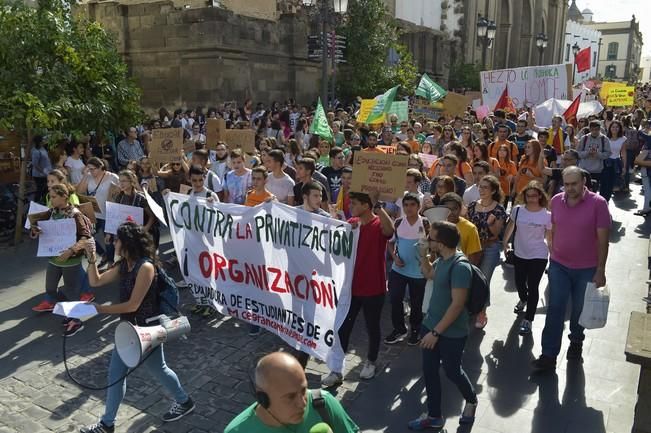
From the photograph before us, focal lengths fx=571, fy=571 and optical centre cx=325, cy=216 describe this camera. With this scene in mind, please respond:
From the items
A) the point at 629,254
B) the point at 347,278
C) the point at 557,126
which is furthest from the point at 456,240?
the point at 557,126

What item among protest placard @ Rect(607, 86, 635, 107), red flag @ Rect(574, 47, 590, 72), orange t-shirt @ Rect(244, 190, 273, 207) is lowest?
orange t-shirt @ Rect(244, 190, 273, 207)

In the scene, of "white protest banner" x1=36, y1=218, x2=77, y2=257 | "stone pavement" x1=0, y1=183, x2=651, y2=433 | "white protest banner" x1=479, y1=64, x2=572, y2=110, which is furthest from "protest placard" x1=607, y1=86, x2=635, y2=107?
"white protest banner" x1=36, y1=218, x2=77, y2=257

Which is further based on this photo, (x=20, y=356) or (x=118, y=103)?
(x=118, y=103)

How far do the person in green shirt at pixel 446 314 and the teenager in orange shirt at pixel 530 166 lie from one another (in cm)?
535

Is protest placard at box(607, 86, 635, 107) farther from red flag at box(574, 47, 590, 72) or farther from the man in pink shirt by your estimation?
the man in pink shirt

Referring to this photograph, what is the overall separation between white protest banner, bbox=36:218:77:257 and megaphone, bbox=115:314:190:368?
2532 mm

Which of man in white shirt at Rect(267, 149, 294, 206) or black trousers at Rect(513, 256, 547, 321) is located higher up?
man in white shirt at Rect(267, 149, 294, 206)

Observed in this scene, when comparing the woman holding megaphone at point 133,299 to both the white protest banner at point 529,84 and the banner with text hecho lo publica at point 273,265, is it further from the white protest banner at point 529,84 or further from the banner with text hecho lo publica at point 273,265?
the white protest banner at point 529,84

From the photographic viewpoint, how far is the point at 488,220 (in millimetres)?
6039

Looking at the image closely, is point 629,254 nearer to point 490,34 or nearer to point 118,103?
point 118,103

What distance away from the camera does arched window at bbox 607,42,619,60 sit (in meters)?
104

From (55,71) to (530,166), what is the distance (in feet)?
24.9

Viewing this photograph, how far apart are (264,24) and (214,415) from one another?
1780cm

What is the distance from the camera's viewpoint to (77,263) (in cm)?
641
